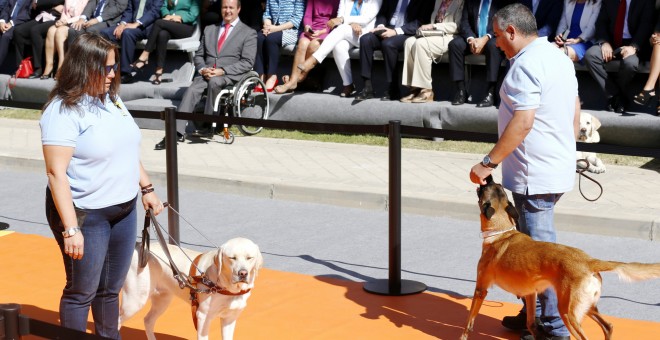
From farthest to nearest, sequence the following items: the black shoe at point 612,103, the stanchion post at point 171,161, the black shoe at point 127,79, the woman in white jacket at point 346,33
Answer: the black shoe at point 127,79, the woman in white jacket at point 346,33, the black shoe at point 612,103, the stanchion post at point 171,161

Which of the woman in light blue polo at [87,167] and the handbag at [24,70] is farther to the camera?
the handbag at [24,70]

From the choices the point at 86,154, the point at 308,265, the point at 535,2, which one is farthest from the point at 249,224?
the point at 535,2

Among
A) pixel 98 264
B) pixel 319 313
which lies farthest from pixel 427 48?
pixel 98 264

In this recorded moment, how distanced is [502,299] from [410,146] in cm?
547

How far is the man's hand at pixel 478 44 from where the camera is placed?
1220 cm

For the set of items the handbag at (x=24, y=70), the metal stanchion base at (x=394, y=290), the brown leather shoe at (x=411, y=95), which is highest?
the brown leather shoe at (x=411, y=95)

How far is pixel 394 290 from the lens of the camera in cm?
682

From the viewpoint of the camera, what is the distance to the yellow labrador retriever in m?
4.97

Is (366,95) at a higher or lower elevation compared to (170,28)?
lower

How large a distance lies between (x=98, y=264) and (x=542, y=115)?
246 cm

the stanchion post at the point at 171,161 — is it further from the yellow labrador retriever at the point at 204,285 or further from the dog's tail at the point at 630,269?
the dog's tail at the point at 630,269

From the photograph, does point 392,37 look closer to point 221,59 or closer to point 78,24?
point 221,59

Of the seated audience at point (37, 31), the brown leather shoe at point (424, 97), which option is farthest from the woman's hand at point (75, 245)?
the seated audience at point (37, 31)

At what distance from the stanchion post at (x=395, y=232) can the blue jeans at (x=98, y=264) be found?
83.7 inches
